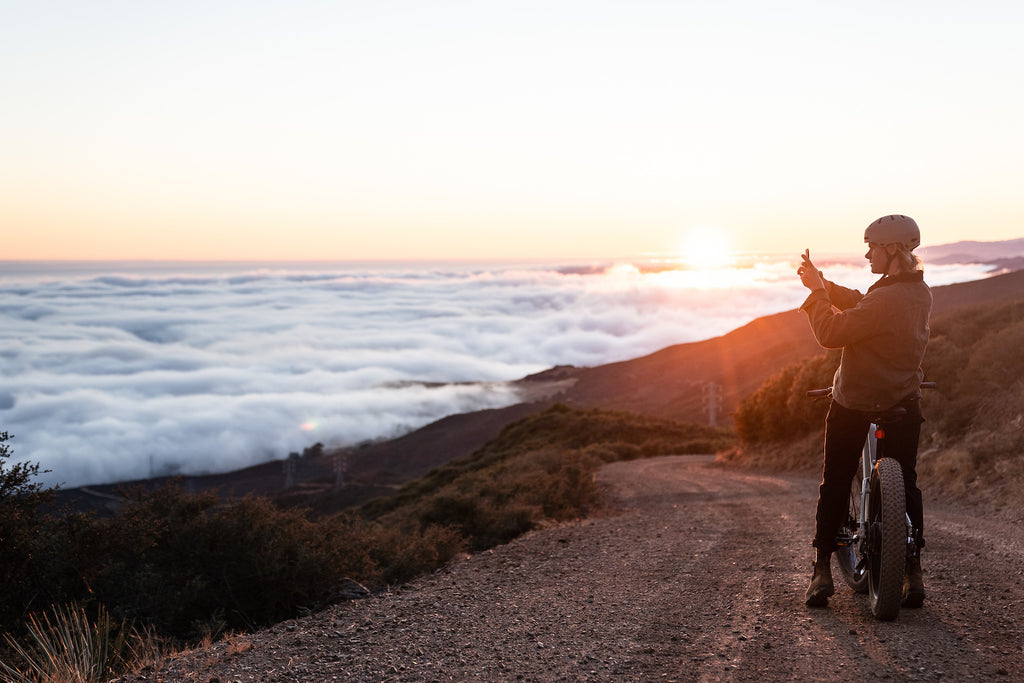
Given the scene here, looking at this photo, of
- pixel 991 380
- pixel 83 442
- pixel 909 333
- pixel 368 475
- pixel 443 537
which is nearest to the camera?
pixel 909 333

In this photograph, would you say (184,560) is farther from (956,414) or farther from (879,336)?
(956,414)

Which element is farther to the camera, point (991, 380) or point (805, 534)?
point (991, 380)

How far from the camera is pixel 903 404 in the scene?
417 centimetres

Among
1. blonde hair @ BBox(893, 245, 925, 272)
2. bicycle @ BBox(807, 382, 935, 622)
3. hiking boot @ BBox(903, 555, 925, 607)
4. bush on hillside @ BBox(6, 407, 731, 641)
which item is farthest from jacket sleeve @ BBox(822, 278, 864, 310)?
bush on hillside @ BBox(6, 407, 731, 641)

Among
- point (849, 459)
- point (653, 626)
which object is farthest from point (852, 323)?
point (653, 626)

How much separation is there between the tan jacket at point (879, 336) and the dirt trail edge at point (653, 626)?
1.31 metres

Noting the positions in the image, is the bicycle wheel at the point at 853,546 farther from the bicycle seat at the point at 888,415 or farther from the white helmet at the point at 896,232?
the white helmet at the point at 896,232

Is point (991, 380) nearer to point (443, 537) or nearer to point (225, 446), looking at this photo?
point (443, 537)

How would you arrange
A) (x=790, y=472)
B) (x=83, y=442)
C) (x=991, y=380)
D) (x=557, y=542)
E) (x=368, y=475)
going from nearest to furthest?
1. (x=557, y=542)
2. (x=991, y=380)
3. (x=790, y=472)
4. (x=368, y=475)
5. (x=83, y=442)

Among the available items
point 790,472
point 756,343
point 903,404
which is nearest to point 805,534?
point 903,404

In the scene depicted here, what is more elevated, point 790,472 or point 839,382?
point 839,382

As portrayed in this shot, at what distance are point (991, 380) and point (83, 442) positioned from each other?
688ft

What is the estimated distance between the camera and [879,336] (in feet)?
13.3

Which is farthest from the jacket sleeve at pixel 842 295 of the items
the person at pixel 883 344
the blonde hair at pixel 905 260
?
the blonde hair at pixel 905 260
